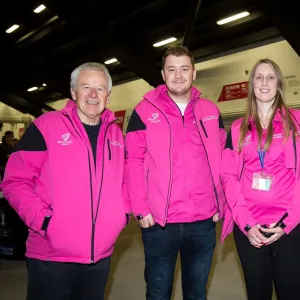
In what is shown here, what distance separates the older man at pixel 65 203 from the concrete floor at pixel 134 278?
150 centimetres

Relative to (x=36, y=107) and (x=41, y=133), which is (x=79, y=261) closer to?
(x=41, y=133)

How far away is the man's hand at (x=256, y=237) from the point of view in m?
1.55

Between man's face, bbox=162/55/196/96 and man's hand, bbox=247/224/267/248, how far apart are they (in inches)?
32.0

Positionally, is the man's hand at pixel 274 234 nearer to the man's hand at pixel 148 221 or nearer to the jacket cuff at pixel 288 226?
the jacket cuff at pixel 288 226

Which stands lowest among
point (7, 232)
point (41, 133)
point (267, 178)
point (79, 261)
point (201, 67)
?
point (7, 232)

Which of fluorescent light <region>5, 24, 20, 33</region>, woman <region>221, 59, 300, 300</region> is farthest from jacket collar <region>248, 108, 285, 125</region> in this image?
fluorescent light <region>5, 24, 20, 33</region>

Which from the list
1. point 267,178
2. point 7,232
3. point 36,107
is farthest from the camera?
point 36,107

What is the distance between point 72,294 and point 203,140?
1.01 meters

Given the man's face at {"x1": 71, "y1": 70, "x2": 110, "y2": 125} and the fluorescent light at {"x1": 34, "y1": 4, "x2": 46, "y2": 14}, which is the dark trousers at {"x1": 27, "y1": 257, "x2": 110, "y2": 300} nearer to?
the man's face at {"x1": 71, "y1": 70, "x2": 110, "y2": 125}

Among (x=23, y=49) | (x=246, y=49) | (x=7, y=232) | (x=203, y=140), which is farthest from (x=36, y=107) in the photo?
(x=203, y=140)

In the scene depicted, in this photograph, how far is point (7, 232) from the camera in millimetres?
3877

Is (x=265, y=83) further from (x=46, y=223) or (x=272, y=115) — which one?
(x=46, y=223)

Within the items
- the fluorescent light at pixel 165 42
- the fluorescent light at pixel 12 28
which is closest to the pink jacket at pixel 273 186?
the fluorescent light at pixel 165 42

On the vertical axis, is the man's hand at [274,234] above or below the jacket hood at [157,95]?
below
